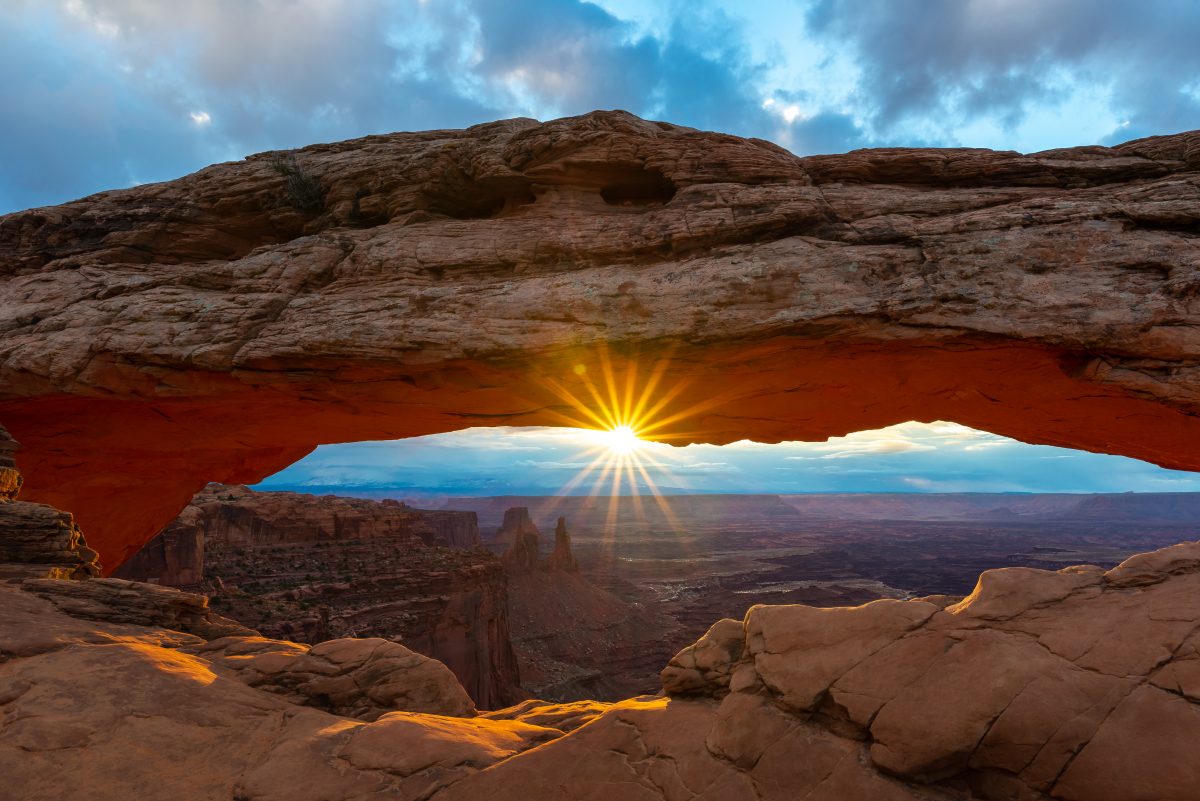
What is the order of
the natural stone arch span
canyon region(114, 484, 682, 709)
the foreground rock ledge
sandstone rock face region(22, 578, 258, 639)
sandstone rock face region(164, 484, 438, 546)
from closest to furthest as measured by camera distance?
the foreground rock ledge, sandstone rock face region(22, 578, 258, 639), the natural stone arch span, canyon region(114, 484, 682, 709), sandstone rock face region(164, 484, 438, 546)

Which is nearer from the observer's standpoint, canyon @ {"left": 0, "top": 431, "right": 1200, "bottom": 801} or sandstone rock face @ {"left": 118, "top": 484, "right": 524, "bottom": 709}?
canyon @ {"left": 0, "top": 431, "right": 1200, "bottom": 801}

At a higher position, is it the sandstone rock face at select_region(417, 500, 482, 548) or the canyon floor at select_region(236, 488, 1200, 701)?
the sandstone rock face at select_region(417, 500, 482, 548)

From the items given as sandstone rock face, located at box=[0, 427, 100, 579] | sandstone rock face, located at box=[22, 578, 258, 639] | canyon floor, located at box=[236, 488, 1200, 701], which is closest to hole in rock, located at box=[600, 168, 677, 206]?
sandstone rock face, located at box=[22, 578, 258, 639]

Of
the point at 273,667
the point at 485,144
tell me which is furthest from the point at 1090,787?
the point at 485,144

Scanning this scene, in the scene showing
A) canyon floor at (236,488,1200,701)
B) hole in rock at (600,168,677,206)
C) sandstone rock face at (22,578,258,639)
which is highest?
hole in rock at (600,168,677,206)

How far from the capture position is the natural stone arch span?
1026cm

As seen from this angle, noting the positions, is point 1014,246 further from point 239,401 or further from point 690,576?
point 690,576

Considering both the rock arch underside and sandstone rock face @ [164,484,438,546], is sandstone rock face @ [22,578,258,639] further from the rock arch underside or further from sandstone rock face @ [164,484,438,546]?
sandstone rock face @ [164,484,438,546]

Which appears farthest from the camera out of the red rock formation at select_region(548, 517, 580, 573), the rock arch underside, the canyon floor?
the red rock formation at select_region(548, 517, 580, 573)

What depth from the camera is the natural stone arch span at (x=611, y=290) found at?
1026cm

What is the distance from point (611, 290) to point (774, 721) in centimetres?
852

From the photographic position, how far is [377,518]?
Result: 165 ft

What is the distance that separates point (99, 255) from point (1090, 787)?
20.5 m

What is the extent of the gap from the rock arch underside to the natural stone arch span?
77 millimetres
